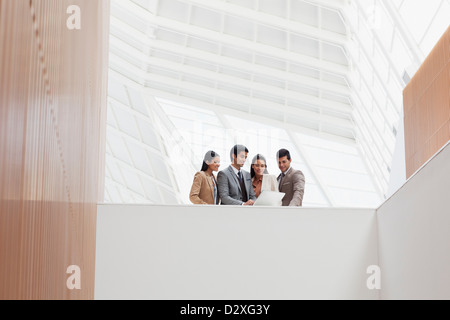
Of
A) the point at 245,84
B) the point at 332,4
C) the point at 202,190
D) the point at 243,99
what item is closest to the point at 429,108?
the point at 202,190

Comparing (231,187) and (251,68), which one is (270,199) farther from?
(251,68)

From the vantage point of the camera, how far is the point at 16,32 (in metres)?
1.90

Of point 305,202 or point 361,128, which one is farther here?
point 305,202

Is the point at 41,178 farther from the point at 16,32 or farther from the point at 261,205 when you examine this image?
the point at 261,205

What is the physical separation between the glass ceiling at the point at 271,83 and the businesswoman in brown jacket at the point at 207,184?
533cm

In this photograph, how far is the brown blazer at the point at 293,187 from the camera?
10.9 metres

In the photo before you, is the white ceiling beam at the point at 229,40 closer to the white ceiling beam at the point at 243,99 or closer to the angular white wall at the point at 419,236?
the white ceiling beam at the point at 243,99

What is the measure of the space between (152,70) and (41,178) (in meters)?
21.0

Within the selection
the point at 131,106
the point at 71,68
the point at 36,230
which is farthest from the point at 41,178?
the point at 131,106

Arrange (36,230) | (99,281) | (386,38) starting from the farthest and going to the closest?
(386,38), (99,281), (36,230)

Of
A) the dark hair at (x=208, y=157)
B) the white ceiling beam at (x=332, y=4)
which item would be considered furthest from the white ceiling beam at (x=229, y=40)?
the dark hair at (x=208, y=157)

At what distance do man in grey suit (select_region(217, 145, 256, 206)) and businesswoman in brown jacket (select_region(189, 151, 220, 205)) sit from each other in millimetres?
154

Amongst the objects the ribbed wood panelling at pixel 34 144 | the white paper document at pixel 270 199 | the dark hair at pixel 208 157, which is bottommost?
the ribbed wood panelling at pixel 34 144

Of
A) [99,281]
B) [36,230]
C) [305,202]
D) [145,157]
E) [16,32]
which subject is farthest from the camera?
[145,157]
